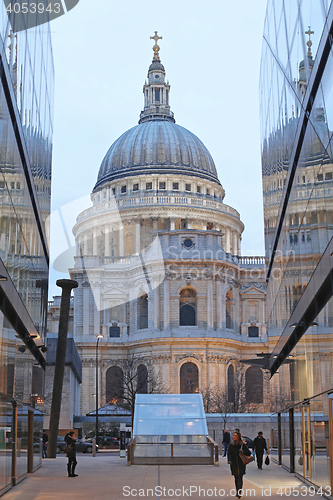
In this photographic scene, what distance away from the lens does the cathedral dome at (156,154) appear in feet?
365

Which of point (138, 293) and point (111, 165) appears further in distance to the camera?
point (111, 165)

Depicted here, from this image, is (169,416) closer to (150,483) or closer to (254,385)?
(150,483)

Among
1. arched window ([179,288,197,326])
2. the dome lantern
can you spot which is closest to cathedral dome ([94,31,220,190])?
the dome lantern

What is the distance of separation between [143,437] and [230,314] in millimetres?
59293

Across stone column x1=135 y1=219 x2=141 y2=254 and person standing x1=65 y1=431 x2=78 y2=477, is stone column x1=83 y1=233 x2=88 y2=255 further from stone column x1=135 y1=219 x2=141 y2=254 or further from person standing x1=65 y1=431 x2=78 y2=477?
person standing x1=65 y1=431 x2=78 y2=477

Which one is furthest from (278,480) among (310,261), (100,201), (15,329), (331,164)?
(100,201)

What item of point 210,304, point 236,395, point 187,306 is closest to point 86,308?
point 187,306

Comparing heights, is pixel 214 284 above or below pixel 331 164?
above

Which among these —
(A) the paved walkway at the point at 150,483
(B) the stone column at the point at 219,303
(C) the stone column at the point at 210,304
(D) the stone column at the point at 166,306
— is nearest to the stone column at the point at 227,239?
(B) the stone column at the point at 219,303

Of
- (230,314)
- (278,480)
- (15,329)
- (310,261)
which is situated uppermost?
(230,314)

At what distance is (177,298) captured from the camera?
83.6m

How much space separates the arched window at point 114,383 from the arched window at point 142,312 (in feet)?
19.2

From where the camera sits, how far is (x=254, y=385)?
84.4 m

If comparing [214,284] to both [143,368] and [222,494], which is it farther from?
[222,494]
